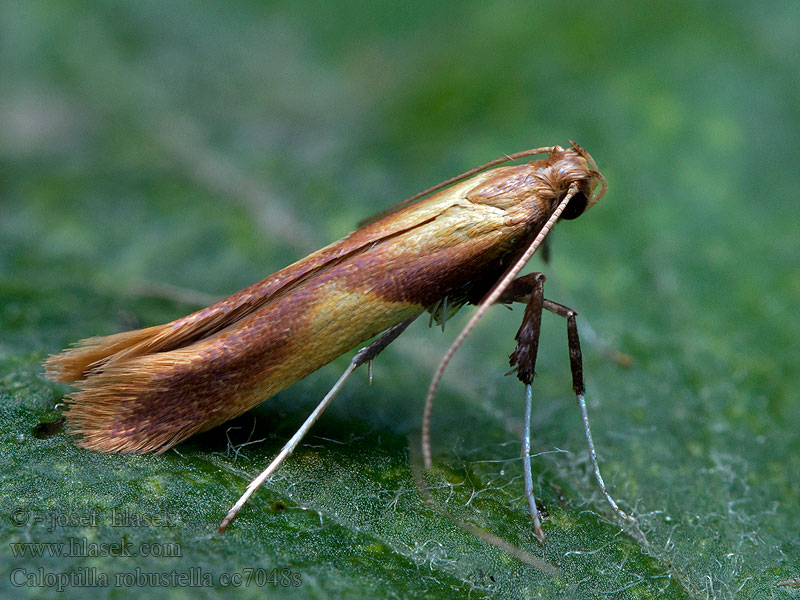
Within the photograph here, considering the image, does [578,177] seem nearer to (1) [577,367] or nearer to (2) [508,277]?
(2) [508,277]

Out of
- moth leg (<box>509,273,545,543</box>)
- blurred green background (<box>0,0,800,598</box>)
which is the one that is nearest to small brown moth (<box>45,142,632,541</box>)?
moth leg (<box>509,273,545,543</box>)

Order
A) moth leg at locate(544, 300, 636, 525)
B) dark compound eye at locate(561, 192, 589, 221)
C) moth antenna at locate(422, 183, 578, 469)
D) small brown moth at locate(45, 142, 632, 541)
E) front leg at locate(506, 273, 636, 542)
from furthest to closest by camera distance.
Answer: dark compound eye at locate(561, 192, 589, 221) → moth leg at locate(544, 300, 636, 525) → front leg at locate(506, 273, 636, 542) → moth antenna at locate(422, 183, 578, 469) → small brown moth at locate(45, 142, 632, 541)

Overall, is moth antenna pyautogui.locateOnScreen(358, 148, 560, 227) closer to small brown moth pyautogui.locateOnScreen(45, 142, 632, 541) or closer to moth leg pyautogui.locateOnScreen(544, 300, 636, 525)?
small brown moth pyautogui.locateOnScreen(45, 142, 632, 541)

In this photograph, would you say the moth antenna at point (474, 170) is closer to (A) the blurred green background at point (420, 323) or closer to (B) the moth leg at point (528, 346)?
(B) the moth leg at point (528, 346)

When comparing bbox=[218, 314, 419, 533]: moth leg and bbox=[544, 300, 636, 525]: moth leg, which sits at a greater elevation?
bbox=[544, 300, 636, 525]: moth leg

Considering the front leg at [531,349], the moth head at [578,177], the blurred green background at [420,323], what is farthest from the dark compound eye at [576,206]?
the blurred green background at [420,323]

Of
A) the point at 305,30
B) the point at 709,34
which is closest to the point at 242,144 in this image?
the point at 305,30
